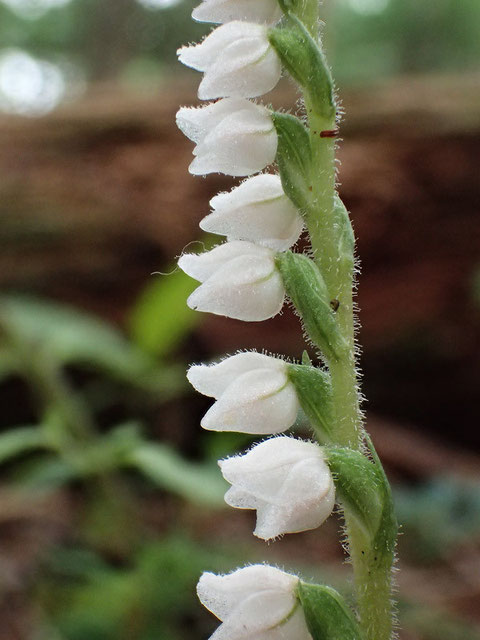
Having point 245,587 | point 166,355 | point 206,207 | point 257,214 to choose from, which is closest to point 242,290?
point 257,214

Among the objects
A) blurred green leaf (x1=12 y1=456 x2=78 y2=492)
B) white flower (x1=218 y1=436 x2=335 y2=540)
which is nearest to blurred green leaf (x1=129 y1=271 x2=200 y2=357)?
blurred green leaf (x1=12 y1=456 x2=78 y2=492)

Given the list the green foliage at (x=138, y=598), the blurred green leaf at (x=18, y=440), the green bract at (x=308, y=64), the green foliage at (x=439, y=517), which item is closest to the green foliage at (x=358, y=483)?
the green bract at (x=308, y=64)

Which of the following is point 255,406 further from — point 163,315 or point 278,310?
point 163,315

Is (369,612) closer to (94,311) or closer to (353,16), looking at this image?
(94,311)

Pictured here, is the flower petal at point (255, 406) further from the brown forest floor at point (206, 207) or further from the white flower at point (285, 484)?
the brown forest floor at point (206, 207)

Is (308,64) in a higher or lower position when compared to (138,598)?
higher

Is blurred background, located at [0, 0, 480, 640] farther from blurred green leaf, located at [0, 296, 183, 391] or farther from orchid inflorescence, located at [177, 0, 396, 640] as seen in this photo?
orchid inflorescence, located at [177, 0, 396, 640]

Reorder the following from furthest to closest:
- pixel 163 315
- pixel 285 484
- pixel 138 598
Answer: pixel 163 315
pixel 138 598
pixel 285 484
